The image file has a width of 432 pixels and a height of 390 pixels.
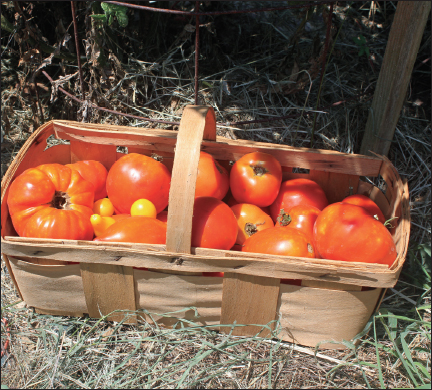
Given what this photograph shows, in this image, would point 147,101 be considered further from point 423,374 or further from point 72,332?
point 423,374

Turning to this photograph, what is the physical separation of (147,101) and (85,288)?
1.43m

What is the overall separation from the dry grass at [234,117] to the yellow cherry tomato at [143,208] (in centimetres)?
48

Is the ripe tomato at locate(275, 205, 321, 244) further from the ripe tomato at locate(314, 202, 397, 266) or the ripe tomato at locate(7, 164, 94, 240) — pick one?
the ripe tomato at locate(7, 164, 94, 240)

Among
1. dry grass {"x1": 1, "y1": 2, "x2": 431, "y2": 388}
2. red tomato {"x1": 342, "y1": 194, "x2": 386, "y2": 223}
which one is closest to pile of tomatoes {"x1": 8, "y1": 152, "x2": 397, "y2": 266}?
red tomato {"x1": 342, "y1": 194, "x2": 386, "y2": 223}

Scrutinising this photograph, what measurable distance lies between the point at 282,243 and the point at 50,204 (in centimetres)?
97

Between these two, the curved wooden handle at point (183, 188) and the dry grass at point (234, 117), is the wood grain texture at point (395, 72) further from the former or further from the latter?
the curved wooden handle at point (183, 188)

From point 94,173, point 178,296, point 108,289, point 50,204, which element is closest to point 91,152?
point 94,173

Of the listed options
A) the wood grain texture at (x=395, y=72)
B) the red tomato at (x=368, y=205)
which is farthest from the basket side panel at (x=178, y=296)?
the wood grain texture at (x=395, y=72)

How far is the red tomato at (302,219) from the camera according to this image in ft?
5.35

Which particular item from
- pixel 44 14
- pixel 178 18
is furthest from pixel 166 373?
pixel 44 14

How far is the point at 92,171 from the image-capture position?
179 cm

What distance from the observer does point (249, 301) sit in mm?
1391

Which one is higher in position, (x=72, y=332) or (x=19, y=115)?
(x=19, y=115)

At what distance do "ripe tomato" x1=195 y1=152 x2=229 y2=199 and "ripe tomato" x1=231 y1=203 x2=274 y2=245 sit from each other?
0.13 meters
